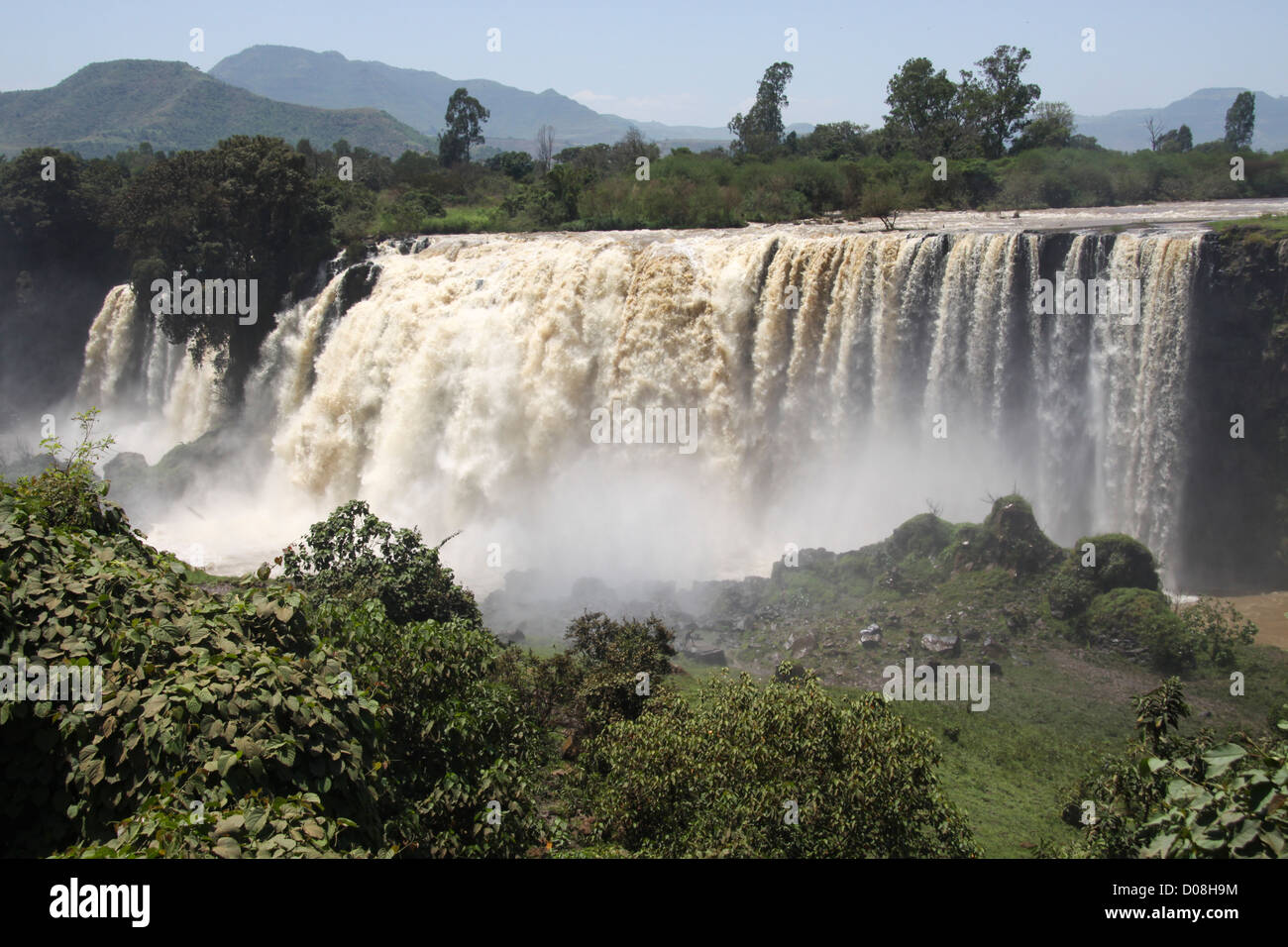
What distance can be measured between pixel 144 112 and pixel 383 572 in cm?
15853

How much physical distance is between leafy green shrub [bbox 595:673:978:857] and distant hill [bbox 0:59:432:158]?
477ft

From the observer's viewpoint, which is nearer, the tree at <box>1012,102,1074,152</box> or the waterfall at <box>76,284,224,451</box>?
the waterfall at <box>76,284,224,451</box>

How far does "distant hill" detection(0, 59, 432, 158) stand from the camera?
138 metres

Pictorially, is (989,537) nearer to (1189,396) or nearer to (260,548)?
(1189,396)

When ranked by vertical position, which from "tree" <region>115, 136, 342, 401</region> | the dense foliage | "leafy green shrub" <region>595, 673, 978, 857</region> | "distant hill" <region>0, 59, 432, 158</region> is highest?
"distant hill" <region>0, 59, 432, 158</region>

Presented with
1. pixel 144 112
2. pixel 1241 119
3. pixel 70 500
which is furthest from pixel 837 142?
pixel 144 112

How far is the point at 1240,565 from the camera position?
65.8 ft

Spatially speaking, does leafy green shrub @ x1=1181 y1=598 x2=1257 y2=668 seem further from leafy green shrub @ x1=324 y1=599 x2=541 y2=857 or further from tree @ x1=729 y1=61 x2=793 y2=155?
tree @ x1=729 y1=61 x2=793 y2=155

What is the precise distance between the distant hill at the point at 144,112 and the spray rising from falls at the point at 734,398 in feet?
414

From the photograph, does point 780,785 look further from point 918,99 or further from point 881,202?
point 918,99

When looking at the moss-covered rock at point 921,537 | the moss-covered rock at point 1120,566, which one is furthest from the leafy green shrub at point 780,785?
the moss-covered rock at point 921,537

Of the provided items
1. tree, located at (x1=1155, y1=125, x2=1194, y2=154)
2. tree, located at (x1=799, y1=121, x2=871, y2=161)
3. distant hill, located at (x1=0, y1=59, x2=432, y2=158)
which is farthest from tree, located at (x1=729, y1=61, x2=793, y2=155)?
distant hill, located at (x1=0, y1=59, x2=432, y2=158)

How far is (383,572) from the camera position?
15.0m
